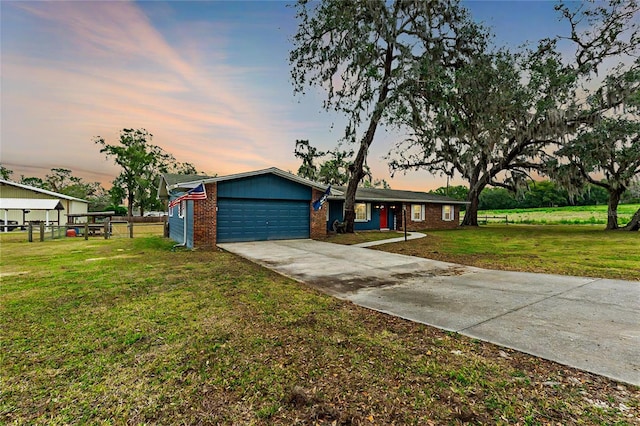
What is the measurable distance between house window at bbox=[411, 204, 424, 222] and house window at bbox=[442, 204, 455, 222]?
2.54 meters

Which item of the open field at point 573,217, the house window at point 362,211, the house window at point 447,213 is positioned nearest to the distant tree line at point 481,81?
the house window at point 362,211

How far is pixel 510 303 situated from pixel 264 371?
4.01m

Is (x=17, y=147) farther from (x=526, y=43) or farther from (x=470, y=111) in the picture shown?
(x=526, y=43)

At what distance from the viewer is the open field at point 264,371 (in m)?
2.05

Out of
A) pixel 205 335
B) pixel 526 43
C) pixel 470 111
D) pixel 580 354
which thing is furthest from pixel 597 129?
pixel 205 335

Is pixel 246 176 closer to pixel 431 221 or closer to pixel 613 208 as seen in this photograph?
pixel 431 221

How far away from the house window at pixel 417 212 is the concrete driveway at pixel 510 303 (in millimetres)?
13917

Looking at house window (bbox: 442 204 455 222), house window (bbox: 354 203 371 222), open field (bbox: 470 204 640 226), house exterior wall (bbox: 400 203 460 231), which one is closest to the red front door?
house window (bbox: 354 203 371 222)

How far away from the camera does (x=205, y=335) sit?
331 centimetres

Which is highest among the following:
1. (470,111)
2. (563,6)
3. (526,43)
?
(563,6)

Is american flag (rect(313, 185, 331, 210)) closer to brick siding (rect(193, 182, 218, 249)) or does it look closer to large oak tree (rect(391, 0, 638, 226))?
brick siding (rect(193, 182, 218, 249))

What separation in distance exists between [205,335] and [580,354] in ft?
13.1

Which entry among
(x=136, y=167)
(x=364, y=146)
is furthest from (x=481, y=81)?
(x=136, y=167)

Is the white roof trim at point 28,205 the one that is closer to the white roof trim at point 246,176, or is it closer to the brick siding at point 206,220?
the white roof trim at point 246,176
